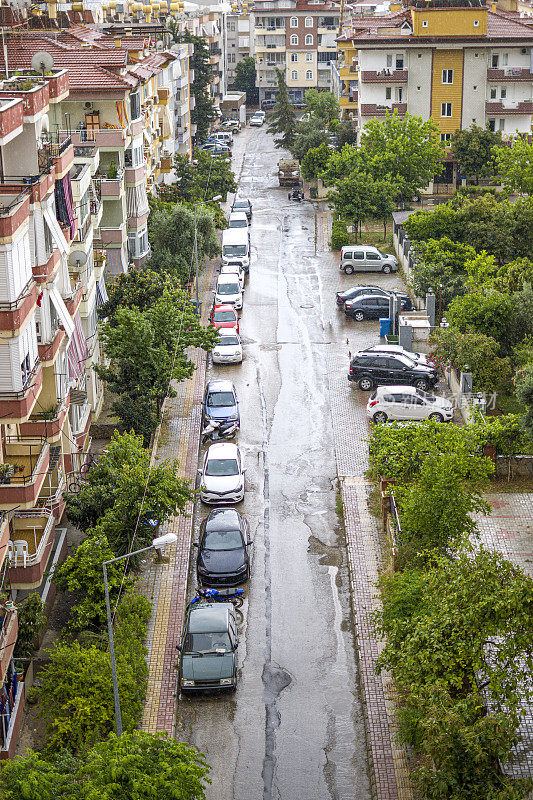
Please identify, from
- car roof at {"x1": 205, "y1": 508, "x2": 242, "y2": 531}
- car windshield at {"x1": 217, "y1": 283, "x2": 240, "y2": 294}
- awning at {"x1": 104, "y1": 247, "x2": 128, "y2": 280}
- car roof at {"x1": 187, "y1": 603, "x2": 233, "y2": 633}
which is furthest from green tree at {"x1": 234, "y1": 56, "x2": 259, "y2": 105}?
car roof at {"x1": 187, "y1": 603, "x2": 233, "y2": 633}

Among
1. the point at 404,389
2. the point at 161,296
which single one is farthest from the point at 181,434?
the point at 404,389

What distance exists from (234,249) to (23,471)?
3995cm

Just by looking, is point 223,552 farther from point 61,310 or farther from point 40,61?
point 40,61

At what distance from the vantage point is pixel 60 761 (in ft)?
65.4

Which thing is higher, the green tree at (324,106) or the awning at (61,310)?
the awning at (61,310)

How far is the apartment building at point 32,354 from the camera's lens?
2405 cm

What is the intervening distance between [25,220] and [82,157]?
16.8 m

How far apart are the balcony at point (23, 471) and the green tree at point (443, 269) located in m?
26.6

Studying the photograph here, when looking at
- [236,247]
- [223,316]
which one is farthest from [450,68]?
[223,316]

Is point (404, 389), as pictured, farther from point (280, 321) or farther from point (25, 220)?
point (25, 220)

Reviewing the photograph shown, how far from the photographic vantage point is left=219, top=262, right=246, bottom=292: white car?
198ft

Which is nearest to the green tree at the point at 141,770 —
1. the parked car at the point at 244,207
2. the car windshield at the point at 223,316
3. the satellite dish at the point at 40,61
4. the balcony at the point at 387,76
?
the satellite dish at the point at 40,61

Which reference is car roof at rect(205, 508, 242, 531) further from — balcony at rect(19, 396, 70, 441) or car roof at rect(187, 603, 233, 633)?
balcony at rect(19, 396, 70, 441)

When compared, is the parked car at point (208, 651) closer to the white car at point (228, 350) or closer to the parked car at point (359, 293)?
the white car at point (228, 350)
